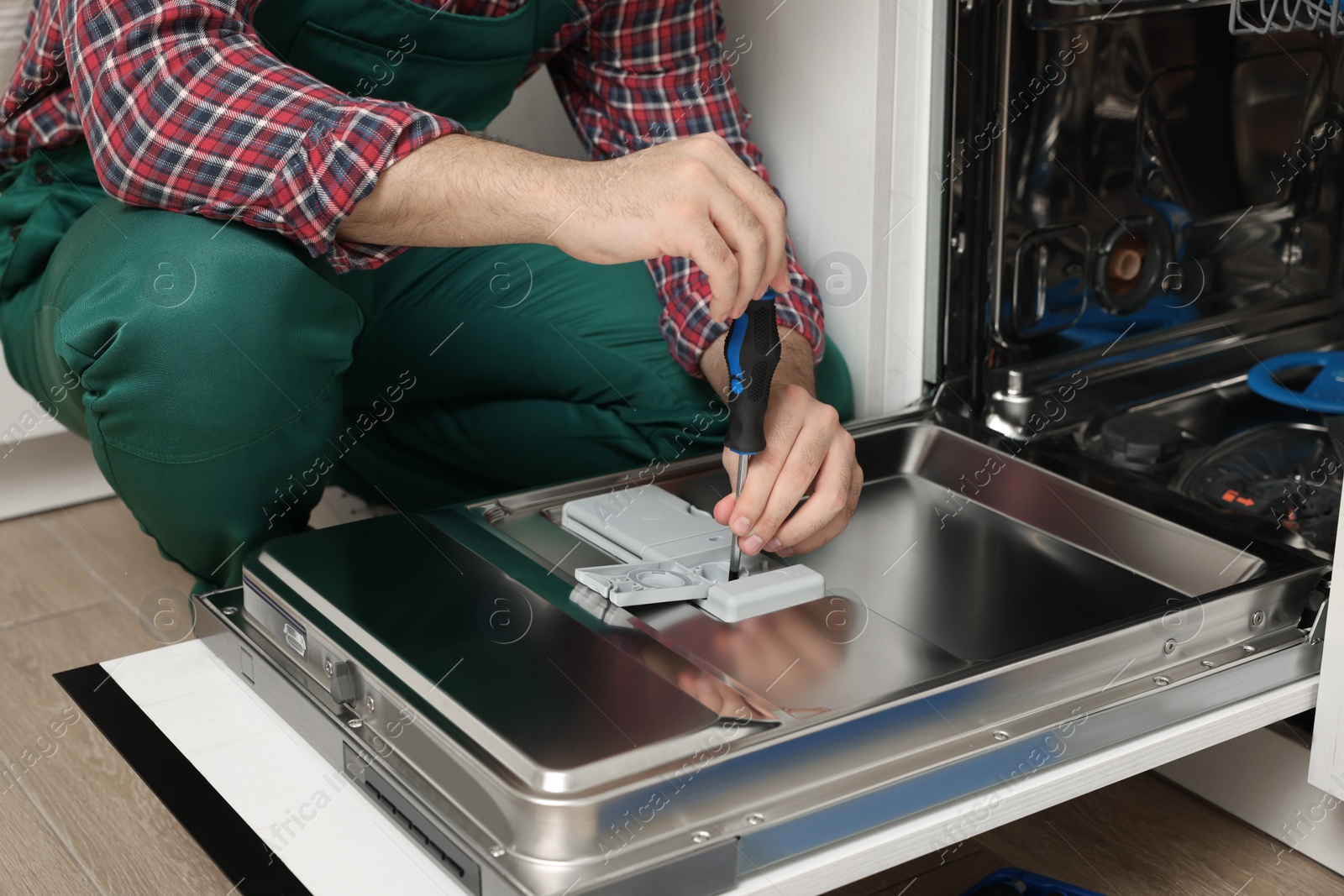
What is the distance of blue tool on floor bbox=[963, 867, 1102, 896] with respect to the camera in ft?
2.66

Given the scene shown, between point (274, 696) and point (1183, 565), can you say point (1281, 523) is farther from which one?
point (274, 696)

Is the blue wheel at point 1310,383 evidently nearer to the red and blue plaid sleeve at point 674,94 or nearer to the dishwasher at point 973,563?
the dishwasher at point 973,563

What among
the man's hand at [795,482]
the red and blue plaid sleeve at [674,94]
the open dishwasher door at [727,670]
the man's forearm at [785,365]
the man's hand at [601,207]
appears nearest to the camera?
the open dishwasher door at [727,670]

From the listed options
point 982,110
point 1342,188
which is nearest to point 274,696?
point 982,110

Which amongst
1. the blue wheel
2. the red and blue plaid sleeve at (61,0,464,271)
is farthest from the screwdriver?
the blue wheel

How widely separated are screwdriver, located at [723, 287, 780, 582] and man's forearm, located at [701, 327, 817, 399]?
0.09 m

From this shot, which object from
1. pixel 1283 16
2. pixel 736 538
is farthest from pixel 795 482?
pixel 1283 16

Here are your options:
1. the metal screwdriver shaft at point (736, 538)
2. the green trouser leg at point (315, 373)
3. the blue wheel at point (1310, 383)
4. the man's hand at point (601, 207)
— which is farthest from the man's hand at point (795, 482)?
the blue wheel at point (1310, 383)

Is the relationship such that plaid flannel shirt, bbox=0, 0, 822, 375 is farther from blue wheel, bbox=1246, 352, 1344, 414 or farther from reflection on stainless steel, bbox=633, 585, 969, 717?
blue wheel, bbox=1246, 352, 1344, 414

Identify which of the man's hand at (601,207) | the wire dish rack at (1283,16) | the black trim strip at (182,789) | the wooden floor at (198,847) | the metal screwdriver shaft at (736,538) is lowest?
the wooden floor at (198,847)

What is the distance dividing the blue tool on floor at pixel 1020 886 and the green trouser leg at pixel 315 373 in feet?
1.34

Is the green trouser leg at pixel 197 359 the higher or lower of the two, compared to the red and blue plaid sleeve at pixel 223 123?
lower

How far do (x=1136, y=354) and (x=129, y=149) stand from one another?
853 mm

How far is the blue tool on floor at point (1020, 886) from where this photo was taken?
81cm
